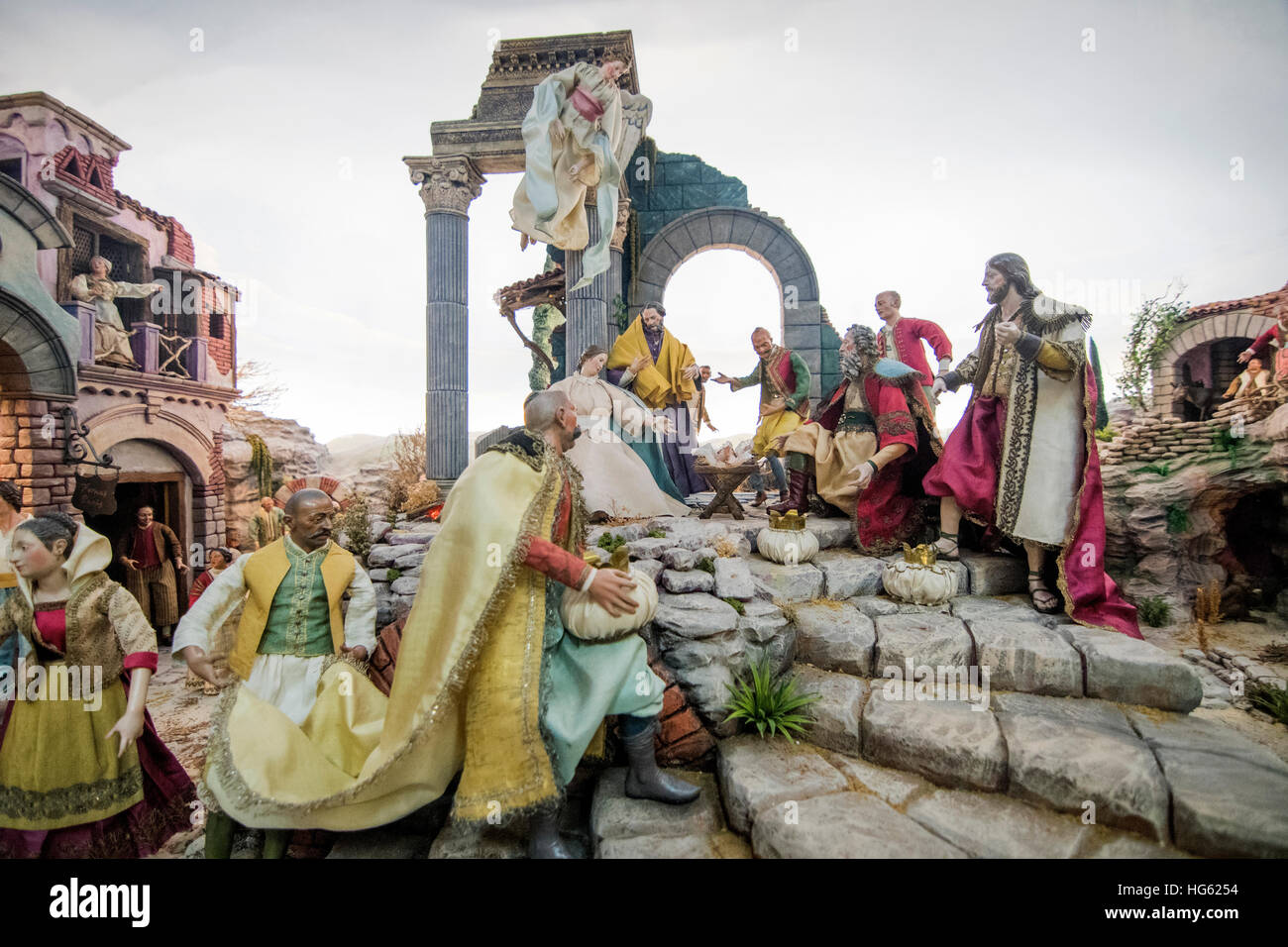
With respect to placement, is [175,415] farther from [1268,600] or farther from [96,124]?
[1268,600]

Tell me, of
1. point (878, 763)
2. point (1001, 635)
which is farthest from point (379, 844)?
point (1001, 635)

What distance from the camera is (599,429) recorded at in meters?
4.51

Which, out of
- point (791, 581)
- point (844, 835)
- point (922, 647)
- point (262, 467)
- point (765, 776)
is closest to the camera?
point (844, 835)

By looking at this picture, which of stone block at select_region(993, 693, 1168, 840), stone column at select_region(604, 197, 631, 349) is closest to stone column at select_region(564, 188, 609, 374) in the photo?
stone column at select_region(604, 197, 631, 349)

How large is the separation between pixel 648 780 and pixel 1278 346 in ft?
18.3

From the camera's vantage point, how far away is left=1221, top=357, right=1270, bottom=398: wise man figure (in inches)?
181

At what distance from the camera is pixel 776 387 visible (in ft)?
17.2

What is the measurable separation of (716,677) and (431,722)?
4.15 ft

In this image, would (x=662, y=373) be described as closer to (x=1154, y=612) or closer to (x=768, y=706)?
(x=768, y=706)

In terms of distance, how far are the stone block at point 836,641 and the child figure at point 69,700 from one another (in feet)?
9.99

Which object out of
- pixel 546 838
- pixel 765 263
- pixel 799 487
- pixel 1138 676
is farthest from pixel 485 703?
pixel 765 263

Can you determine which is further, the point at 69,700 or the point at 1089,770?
the point at 69,700

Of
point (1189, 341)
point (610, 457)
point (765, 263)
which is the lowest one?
point (610, 457)

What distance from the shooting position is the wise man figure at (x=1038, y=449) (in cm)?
307
